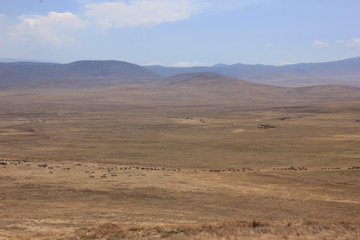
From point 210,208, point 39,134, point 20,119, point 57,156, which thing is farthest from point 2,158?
point 20,119

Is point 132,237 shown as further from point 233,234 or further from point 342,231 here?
point 342,231

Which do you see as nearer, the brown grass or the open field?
the brown grass

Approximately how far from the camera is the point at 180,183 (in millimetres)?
31000

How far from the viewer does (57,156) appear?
157 ft

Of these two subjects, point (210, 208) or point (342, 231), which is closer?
point (342, 231)

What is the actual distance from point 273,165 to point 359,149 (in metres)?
13.0

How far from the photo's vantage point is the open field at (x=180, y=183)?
17469 mm

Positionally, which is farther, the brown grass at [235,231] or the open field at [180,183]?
the open field at [180,183]

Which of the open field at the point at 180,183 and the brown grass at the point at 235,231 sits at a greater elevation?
the brown grass at the point at 235,231

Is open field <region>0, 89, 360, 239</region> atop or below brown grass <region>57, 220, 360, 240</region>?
below

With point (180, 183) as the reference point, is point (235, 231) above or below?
above

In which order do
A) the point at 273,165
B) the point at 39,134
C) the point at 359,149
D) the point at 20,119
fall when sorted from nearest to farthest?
the point at 273,165, the point at 359,149, the point at 39,134, the point at 20,119

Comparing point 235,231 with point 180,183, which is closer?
point 235,231

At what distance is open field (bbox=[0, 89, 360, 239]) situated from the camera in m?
17.5
